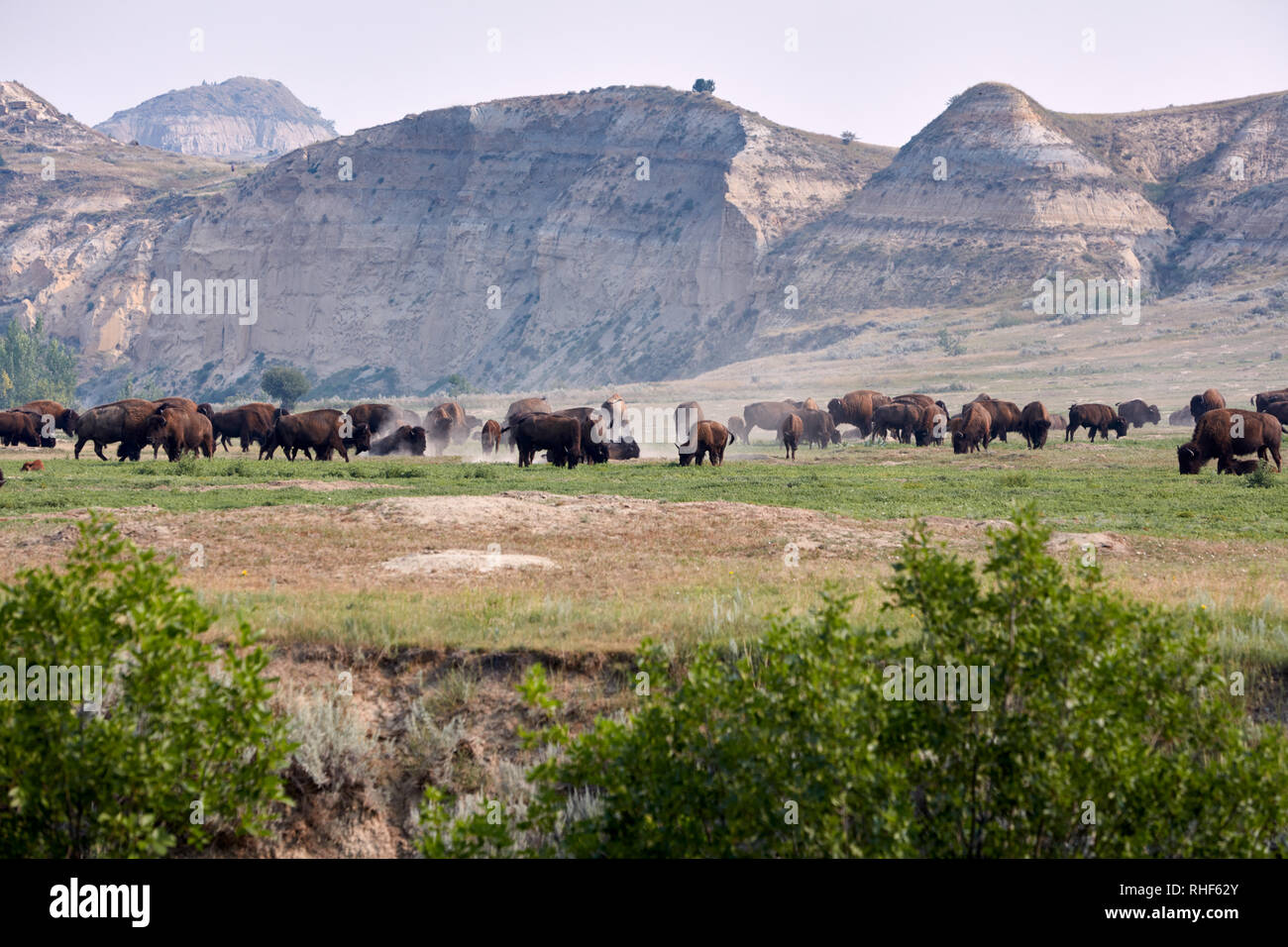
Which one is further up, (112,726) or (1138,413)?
(1138,413)

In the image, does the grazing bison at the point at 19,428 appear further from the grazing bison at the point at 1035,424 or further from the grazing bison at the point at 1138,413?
the grazing bison at the point at 1138,413

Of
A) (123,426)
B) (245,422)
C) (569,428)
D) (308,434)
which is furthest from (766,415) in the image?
(123,426)

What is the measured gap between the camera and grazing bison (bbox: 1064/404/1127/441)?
155ft

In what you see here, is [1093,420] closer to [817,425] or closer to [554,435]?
[817,425]

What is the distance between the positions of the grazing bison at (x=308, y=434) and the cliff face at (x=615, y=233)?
240ft

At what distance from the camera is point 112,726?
7012mm

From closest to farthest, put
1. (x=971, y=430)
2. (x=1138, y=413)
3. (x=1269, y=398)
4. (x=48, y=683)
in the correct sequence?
(x=48, y=683), (x=971, y=430), (x=1269, y=398), (x=1138, y=413)

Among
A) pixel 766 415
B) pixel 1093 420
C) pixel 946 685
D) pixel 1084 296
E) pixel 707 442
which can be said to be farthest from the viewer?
pixel 1084 296

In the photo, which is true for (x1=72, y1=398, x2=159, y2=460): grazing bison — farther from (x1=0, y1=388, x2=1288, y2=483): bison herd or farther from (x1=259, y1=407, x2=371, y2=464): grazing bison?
(x1=259, y1=407, x2=371, y2=464): grazing bison

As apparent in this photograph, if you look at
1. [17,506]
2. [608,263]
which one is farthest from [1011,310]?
[17,506]

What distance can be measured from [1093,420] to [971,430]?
11438mm

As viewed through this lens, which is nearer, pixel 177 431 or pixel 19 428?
pixel 177 431
